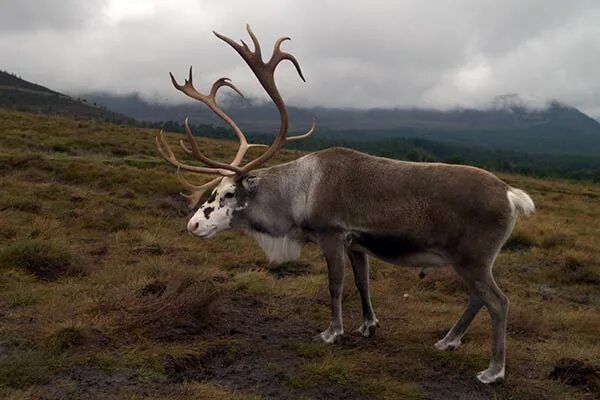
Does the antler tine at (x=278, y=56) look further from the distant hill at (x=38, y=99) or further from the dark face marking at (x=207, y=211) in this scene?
the distant hill at (x=38, y=99)

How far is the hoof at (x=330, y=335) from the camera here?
7211mm

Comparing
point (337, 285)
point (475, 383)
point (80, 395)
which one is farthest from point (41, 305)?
point (475, 383)

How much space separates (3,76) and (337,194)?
20894cm

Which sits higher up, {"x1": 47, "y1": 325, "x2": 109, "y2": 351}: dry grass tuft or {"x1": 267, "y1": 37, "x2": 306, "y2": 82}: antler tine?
{"x1": 267, "y1": 37, "x2": 306, "y2": 82}: antler tine

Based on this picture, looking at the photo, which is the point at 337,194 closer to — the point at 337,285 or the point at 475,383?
the point at 337,285

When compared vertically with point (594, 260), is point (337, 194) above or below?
above

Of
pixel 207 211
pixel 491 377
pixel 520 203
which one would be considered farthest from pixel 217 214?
pixel 491 377

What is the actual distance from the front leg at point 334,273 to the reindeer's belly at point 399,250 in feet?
0.64

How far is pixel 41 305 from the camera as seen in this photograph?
741 centimetres

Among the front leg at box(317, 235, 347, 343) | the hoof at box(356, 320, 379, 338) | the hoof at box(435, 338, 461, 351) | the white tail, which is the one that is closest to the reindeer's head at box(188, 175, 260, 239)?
the front leg at box(317, 235, 347, 343)

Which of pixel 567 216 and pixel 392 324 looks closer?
pixel 392 324

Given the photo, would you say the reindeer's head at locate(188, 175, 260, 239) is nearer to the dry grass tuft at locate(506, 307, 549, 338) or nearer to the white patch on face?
the white patch on face

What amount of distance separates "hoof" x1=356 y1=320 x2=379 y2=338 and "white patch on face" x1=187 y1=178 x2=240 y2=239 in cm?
223

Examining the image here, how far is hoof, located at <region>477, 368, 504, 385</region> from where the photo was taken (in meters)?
6.38
